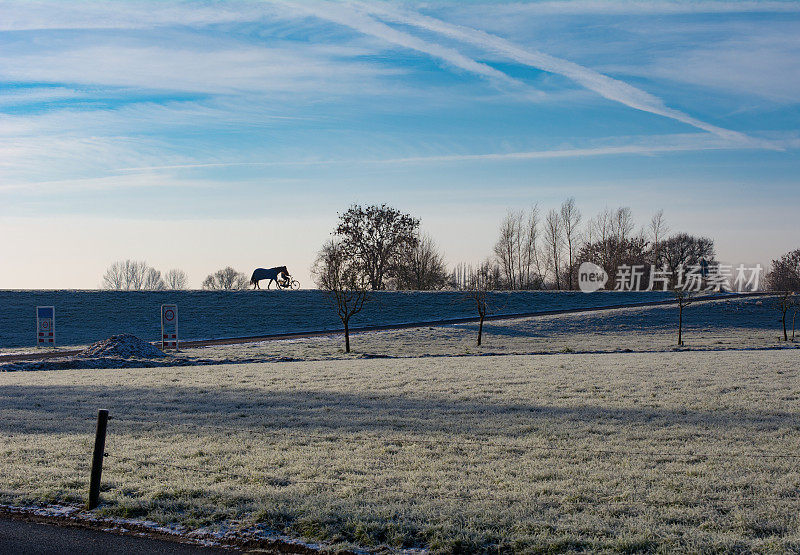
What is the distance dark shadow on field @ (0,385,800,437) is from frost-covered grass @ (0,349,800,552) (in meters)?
0.06

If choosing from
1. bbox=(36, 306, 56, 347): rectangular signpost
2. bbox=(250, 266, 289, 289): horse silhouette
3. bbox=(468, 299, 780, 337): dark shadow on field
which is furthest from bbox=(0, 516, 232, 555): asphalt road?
bbox=(250, 266, 289, 289): horse silhouette

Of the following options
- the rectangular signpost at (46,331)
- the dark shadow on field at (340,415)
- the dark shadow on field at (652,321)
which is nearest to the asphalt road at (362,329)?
the dark shadow on field at (652,321)

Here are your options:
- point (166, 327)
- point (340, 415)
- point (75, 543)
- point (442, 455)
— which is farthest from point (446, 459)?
point (166, 327)

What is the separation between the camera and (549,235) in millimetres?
80062

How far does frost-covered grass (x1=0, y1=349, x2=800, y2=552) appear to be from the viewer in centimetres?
639

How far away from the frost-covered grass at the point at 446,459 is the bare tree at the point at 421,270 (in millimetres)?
55283

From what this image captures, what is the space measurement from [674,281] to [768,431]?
71.0m

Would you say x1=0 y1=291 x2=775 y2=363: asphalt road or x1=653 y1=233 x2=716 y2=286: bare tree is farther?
x1=653 y1=233 x2=716 y2=286: bare tree

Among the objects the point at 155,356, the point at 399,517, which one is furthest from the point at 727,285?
the point at 399,517

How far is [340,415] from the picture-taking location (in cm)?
1255

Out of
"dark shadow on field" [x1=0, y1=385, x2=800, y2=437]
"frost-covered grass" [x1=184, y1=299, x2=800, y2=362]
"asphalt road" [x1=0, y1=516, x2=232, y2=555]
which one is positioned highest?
"asphalt road" [x1=0, y1=516, x2=232, y2=555]

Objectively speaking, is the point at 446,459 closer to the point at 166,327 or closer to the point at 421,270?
the point at 166,327

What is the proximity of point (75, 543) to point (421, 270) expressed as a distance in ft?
225

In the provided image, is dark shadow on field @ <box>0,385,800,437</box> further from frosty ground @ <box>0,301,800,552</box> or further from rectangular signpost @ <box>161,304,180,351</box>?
rectangular signpost @ <box>161,304,180,351</box>
